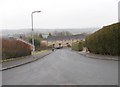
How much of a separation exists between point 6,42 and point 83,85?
28845mm

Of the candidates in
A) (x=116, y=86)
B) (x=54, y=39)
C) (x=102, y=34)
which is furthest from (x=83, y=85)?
(x=54, y=39)

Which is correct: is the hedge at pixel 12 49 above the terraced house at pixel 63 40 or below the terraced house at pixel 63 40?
above

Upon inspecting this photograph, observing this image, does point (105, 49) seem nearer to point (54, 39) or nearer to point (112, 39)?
point (112, 39)

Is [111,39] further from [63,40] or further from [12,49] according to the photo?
[63,40]

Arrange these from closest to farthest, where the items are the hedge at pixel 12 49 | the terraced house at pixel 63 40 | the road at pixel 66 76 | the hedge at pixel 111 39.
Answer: the road at pixel 66 76 → the hedge at pixel 111 39 → the hedge at pixel 12 49 → the terraced house at pixel 63 40

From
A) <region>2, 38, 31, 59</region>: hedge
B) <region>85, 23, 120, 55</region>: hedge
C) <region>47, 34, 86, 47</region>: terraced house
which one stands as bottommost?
<region>47, 34, 86, 47</region>: terraced house

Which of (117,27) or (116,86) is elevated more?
(117,27)

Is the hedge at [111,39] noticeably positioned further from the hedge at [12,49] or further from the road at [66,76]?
the hedge at [12,49]

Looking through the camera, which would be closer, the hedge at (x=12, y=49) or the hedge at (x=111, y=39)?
the hedge at (x=111, y=39)

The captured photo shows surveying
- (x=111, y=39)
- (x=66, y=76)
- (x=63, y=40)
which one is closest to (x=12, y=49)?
(x=111, y=39)

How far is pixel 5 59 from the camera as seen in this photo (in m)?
36.9

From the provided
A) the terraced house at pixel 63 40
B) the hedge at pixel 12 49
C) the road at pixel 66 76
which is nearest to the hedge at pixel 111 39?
the road at pixel 66 76

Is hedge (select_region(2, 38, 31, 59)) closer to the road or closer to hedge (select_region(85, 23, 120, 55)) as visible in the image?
hedge (select_region(85, 23, 120, 55))

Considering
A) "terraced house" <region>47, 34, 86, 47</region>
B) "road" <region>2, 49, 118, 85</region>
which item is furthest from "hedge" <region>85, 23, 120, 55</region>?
"terraced house" <region>47, 34, 86, 47</region>
